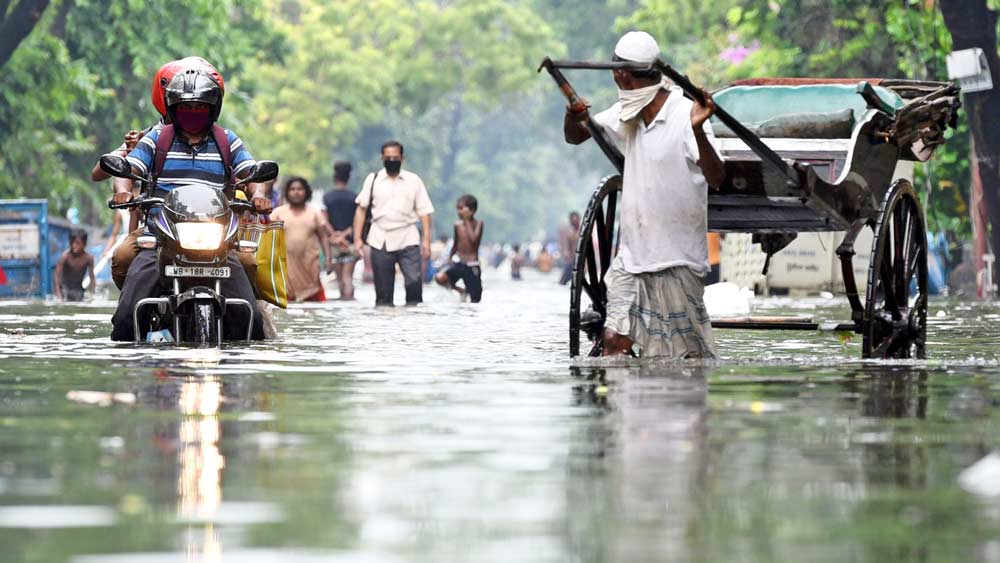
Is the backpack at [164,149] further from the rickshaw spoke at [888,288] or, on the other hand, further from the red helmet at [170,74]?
the rickshaw spoke at [888,288]

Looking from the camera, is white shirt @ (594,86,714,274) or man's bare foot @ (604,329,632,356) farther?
man's bare foot @ (604,329,632,356)

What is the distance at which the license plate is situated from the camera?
1386cm

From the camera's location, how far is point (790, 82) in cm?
1381

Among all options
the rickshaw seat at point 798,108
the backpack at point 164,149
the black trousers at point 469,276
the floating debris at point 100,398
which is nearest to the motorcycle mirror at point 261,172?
the backpack at point 164,149

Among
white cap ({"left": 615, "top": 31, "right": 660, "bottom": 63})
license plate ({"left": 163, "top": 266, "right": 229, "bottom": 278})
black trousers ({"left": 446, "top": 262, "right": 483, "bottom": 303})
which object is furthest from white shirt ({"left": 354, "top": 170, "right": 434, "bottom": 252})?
white cap ({"left": 615, "top": 31, "right": 660, "bottom": 63})

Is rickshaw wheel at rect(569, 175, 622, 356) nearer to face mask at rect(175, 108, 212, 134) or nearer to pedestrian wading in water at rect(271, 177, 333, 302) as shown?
face mask at rect(175, 108, 212, 134)

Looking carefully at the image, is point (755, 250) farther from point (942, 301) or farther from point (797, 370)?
point (797, 370)

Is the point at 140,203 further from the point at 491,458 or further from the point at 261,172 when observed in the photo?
the point at 491,458

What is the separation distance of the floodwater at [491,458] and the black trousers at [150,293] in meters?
0.99

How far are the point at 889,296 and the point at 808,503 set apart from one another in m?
6.60

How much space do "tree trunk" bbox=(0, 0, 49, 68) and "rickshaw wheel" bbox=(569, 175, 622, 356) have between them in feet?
63.1

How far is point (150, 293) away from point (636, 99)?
12.4ft

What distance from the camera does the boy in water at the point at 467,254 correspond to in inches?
1092

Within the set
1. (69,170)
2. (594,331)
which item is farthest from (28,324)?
(69,170)
